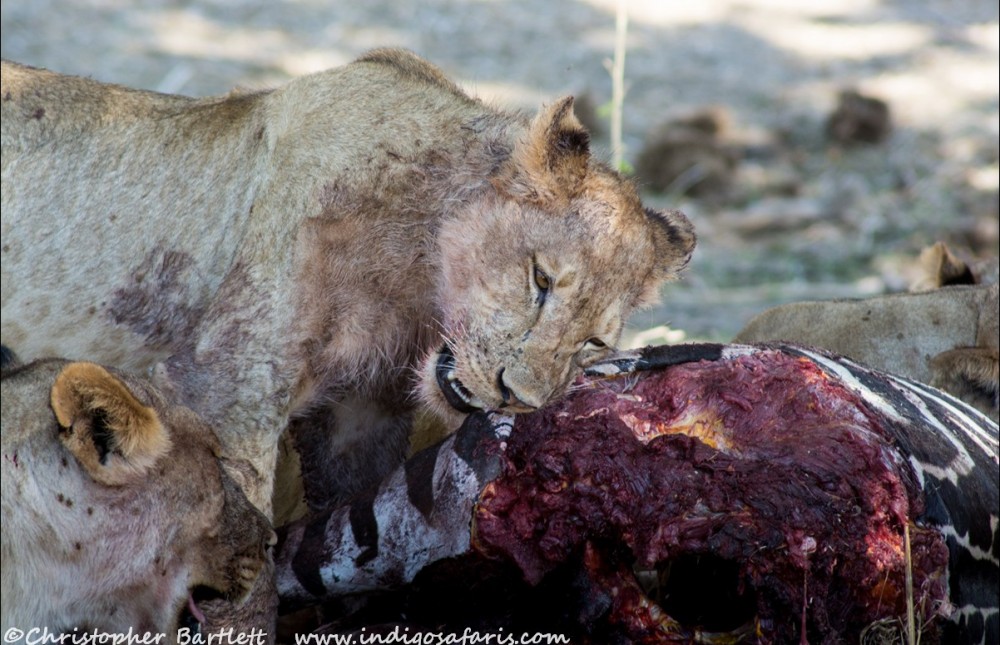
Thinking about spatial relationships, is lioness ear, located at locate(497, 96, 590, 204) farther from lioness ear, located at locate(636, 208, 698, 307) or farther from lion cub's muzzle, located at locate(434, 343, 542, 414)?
lion cub's muzzle, located at locate(434, 343, 542, 414)

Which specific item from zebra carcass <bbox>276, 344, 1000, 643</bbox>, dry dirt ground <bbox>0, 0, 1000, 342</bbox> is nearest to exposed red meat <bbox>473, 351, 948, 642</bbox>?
zebra carcass <bbox>276, 344, 1000, 643</bbox>

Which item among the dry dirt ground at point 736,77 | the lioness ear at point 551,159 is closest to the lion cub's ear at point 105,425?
the lioness ear at point 551,159

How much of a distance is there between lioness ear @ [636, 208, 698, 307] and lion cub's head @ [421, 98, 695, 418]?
0.08 metres

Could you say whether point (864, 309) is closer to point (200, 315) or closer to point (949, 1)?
point (200, 315)

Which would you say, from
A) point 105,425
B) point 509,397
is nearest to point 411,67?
point 509,397

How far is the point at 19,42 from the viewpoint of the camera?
28.2 feet

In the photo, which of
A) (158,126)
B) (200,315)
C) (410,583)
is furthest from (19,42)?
(410,583)

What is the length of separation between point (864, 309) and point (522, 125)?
1.53 meters

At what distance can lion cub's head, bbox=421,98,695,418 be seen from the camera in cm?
338

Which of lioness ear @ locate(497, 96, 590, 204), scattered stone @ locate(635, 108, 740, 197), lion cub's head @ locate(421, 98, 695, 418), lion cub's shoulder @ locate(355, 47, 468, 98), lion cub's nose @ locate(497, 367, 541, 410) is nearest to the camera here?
lion cub's nose @ locate(497, 367, 541, 410)

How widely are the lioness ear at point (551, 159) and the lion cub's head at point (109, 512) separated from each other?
3.53 ft

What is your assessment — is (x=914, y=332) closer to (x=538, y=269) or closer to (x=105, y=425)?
(x=538, y=269)

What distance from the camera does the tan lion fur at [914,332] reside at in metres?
4.43

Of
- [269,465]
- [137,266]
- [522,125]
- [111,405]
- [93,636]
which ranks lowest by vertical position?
[93,636]
